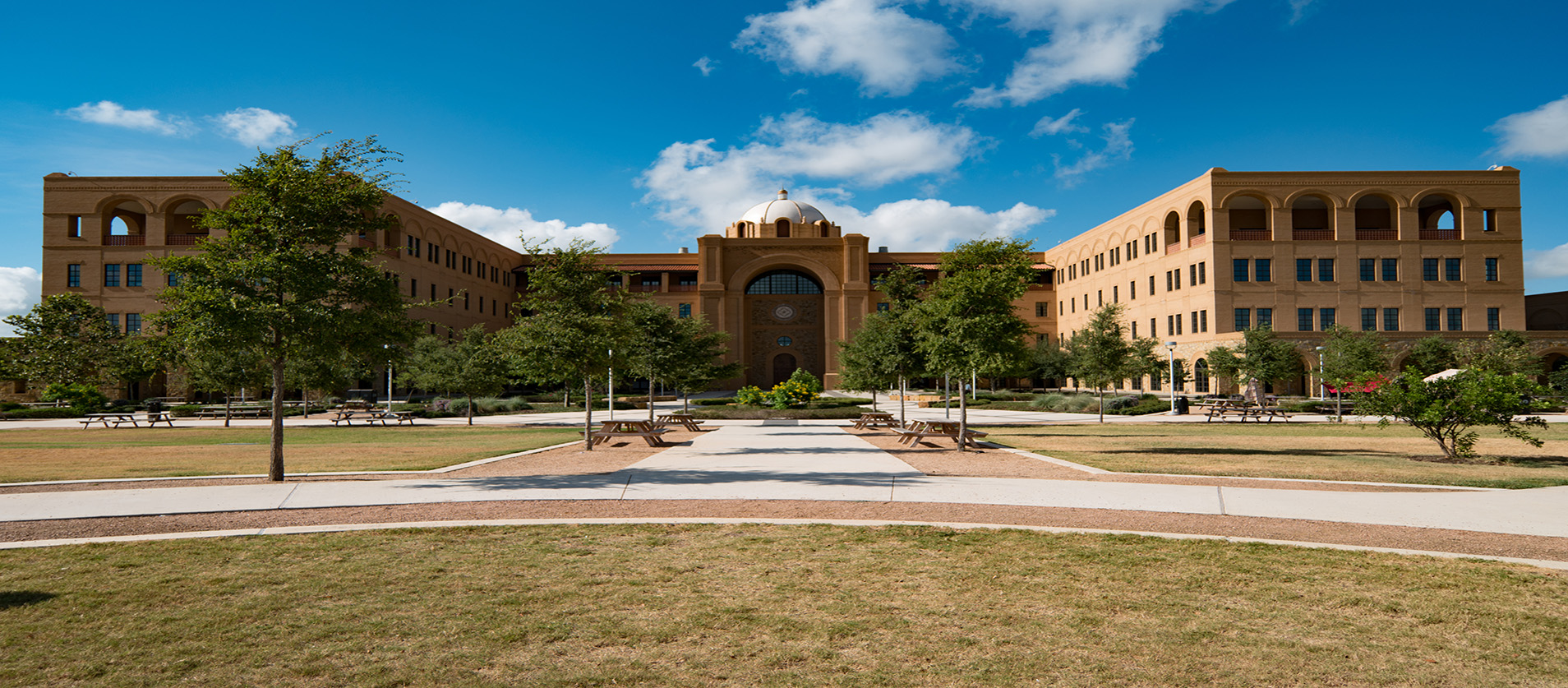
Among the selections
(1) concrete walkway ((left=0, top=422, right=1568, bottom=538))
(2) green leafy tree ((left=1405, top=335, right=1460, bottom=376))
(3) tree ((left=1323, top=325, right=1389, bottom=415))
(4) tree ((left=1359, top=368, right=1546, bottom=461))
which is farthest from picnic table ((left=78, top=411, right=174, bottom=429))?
(2) green leafy tree ((left=1405, top=335, right=1460, bottom=376))

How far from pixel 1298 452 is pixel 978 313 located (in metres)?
7.33

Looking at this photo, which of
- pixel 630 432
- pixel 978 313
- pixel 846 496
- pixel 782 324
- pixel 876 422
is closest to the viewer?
pixel 846 496

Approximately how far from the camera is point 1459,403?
14352 millimetres

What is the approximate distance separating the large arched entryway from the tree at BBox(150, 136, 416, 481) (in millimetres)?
52838

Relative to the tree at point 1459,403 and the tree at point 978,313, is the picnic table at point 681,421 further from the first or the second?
the tree at point 1459,403

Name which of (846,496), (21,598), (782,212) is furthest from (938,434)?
(782,212)

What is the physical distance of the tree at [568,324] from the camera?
17672 millimetres

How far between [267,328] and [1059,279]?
6531 centimetres

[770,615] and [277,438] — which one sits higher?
[277,438]

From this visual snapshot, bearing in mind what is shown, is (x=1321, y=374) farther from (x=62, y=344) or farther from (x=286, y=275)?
(x=62, y=344)

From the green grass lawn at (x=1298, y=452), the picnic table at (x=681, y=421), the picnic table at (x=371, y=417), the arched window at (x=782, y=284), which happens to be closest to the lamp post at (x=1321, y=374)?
the green grass lawn at (x=1298, y=452)

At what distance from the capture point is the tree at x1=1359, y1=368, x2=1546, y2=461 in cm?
1398

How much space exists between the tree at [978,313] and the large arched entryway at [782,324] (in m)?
47.6

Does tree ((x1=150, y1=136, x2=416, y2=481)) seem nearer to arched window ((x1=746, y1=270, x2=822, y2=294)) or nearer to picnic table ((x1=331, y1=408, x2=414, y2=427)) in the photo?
picnic table ((x1=331, y1=408, x2=414, y2=427))
